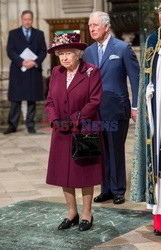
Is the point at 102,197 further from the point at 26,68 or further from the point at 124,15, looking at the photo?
the point at 124,15

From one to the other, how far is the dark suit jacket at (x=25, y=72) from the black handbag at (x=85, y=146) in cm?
561

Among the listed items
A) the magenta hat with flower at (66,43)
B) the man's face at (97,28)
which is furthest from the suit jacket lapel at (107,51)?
the magenta hat with flower at (66,43)

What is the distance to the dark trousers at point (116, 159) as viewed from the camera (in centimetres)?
657

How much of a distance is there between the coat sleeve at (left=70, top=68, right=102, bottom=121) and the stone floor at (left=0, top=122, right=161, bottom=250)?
0.94 meters

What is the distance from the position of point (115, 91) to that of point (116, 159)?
2.01 feet

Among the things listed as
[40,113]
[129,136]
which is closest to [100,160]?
[129,136]

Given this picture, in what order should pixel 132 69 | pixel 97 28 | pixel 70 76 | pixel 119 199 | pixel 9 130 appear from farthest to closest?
pixel 9 130
pixel 119 199
pixel 132 69
pixel 97 28
pixel 70 76

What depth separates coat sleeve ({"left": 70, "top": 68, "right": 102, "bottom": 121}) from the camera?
219 inches

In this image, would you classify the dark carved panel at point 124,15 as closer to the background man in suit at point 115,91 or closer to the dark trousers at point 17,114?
the dark trousers at point 17,114

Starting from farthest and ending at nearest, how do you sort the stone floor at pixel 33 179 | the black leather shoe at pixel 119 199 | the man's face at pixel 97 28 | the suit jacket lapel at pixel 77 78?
the black leather shoe at pixel 119 199
the man's face at pixel 97 28
the suit jacket lapel at pixel 77 78
the stone floor at pixel 33 179

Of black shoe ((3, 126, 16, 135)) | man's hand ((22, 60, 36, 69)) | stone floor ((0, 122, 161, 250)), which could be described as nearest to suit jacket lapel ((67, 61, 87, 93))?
stone floor ((0, 122, 161, 250))

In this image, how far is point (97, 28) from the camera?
6.27 metres

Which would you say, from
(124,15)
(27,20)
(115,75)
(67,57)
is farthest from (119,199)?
(124,15)

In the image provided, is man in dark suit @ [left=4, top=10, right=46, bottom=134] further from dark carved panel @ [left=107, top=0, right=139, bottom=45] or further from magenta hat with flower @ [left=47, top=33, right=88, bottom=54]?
magenta hat with flower @ [left=47, top=33, right=88, bottom=54]
